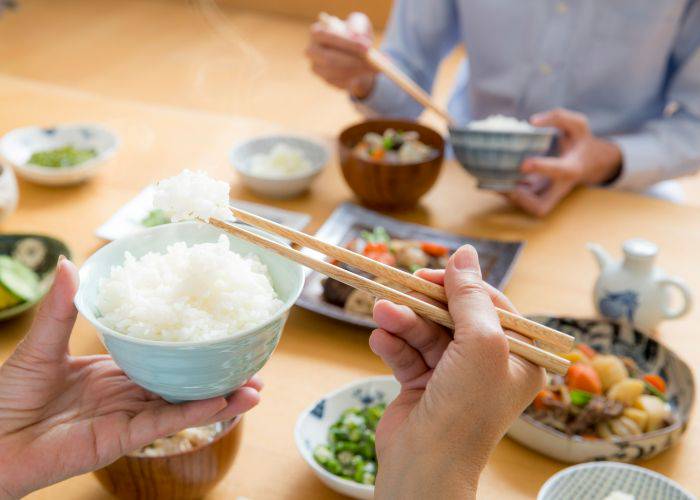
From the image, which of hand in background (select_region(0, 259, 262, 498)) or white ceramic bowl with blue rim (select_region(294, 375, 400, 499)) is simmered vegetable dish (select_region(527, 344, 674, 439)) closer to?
white ceramic bowl with blue rim (select_region(294, 375, 400, 499))

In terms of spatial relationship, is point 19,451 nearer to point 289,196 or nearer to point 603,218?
point 289,196

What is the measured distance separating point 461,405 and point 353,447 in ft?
1.39

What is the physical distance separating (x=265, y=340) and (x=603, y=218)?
1503mm

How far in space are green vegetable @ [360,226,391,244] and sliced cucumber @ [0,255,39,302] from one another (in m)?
0.82

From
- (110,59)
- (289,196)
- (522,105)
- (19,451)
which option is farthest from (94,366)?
(110,59)

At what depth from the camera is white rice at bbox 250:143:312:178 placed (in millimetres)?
2314

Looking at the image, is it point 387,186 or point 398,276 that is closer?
point 398,276

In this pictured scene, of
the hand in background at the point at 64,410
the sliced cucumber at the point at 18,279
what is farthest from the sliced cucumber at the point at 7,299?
the hand in background at the point at 64,410

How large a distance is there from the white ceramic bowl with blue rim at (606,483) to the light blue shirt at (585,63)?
1.30 m

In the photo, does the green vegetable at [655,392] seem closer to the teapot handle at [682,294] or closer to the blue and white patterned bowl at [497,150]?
the teapot handle at [682,294]

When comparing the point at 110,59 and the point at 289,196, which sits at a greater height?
the point at 289,196

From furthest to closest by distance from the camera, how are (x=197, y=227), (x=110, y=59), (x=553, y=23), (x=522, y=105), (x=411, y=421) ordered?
(x=110, y=59)
(x=522, y=105)
(x=553, y=23)
(x=197, y=227)
(x=411, y=421)

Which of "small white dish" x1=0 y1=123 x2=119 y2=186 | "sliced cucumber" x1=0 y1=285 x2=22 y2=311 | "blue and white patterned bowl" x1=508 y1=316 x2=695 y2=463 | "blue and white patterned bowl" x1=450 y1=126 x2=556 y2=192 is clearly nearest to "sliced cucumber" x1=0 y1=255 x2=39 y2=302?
"sliced cucumber" x1=0 y1=285 x2=22 y2=311

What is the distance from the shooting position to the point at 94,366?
4.20 feet
